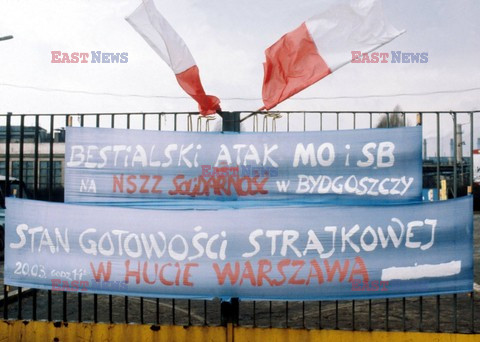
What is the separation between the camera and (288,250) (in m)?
3.95

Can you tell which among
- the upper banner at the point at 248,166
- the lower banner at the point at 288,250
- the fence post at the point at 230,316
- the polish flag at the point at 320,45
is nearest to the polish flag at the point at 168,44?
the upper banner at the point at 248,166

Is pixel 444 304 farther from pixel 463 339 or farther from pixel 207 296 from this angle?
pixel 207 296

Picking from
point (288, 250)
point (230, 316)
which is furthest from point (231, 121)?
point (230, 316)

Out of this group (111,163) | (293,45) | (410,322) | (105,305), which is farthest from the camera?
(105,305)

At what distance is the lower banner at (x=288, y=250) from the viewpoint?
3939mm

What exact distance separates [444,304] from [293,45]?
180 inches

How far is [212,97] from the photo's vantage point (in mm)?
4051

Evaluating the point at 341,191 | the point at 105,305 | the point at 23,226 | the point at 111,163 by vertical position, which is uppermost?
the point at 111,163

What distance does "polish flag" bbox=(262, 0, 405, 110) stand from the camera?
3795 mm

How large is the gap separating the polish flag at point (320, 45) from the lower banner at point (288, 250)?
1147 mm

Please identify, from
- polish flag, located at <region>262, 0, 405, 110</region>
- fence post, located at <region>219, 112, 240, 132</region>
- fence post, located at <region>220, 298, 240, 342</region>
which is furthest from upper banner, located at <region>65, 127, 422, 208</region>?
fence post, located at <region>220, 298, 240, 342</region>

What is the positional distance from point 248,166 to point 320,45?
49.5 inches

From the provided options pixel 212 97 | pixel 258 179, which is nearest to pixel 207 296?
pixel 258 179

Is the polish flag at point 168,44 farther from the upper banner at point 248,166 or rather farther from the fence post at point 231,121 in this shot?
the upper banner at point 248,166
